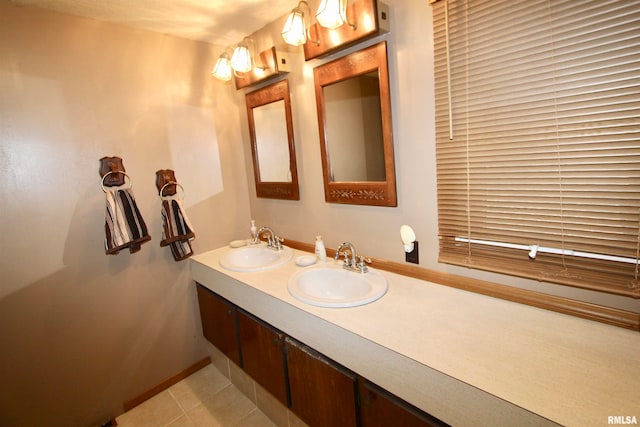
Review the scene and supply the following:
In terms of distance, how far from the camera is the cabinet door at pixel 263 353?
1466mm

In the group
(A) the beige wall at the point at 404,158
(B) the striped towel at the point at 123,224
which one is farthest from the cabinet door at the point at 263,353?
(B) the striped towel at the point at 123,224

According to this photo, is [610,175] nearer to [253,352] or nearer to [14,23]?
[253,352]

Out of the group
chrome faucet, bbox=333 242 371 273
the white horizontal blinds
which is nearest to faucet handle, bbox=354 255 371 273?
chrome faucet, bbox=333 242 371 273

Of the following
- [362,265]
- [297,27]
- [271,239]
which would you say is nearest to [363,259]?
[362,265]

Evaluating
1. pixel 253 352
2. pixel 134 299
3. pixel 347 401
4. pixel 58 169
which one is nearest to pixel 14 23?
pixel 58 169

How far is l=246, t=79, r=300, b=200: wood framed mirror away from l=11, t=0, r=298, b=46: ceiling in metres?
0.39

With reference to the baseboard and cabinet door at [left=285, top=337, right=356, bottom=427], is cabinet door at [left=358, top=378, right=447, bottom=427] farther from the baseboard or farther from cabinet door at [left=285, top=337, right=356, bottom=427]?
the baseboard

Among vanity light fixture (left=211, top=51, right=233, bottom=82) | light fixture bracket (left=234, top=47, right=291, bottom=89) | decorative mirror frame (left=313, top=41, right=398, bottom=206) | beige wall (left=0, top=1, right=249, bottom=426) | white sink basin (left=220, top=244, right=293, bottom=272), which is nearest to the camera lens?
decorative mirror frame (left=313, top=41, right=398, bottom=206)

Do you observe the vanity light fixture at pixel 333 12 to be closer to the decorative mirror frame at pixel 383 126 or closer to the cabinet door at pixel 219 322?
the decorative mirror frame at pixel 383 126

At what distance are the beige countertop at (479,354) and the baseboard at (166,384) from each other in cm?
123

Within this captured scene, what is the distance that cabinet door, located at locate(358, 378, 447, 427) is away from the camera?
3.06 ft

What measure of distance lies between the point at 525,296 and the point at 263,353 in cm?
124

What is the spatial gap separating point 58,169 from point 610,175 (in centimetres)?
239

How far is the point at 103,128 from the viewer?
1.73m
